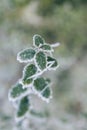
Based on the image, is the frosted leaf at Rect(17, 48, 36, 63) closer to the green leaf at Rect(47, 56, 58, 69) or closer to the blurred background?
the green leaf at Rect(47, 56, 58, 69)

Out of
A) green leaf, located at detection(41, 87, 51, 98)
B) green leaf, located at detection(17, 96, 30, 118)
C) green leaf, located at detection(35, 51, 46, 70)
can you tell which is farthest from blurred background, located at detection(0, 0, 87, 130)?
green leaf, located at detection(35, 51, 46, 70)

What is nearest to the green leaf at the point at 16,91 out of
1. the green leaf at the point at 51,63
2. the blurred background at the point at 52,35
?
the green leaf at the point at 51,63

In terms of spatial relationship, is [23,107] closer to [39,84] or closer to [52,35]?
[39,84]

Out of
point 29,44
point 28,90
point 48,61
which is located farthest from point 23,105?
point 29,44

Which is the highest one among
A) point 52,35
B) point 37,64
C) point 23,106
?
point 52,35

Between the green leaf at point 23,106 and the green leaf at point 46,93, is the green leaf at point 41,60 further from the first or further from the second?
the green leaf at point 23,106

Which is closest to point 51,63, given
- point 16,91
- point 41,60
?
point 41,60
